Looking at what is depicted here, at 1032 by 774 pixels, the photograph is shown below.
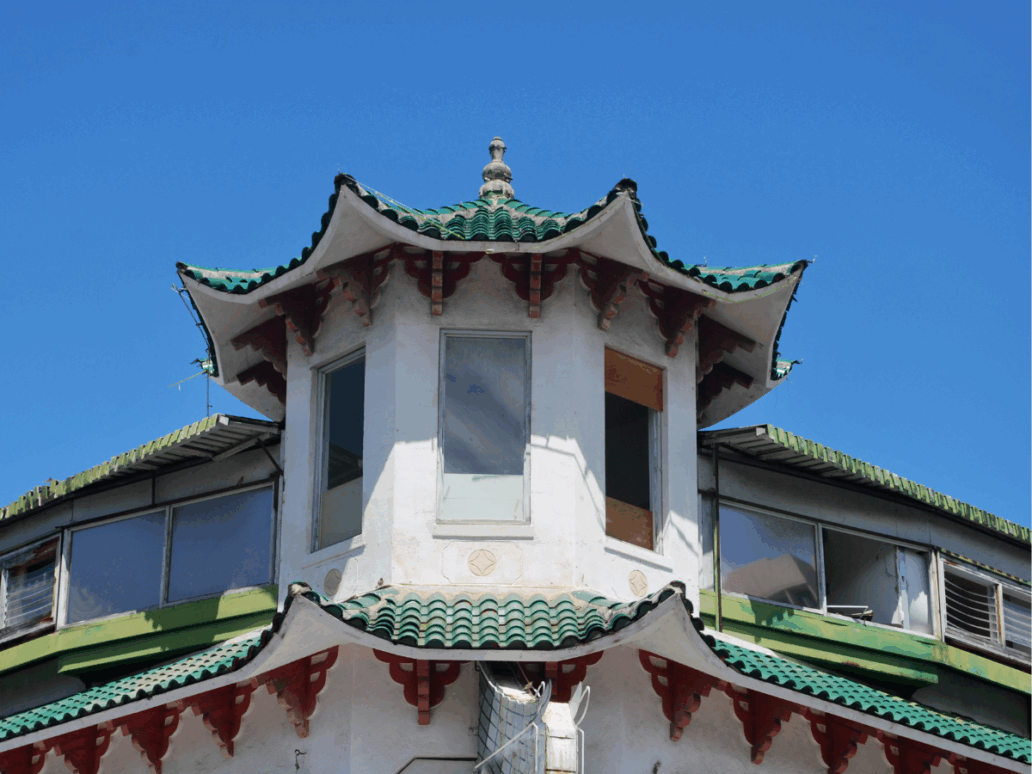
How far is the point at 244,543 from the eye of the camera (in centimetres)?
1927

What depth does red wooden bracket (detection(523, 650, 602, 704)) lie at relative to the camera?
1436 centimetres

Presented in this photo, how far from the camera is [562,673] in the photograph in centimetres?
1445

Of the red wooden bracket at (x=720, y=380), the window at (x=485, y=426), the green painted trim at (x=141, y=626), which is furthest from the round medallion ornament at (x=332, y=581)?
the red wooden bracket at (x=720, y=380)

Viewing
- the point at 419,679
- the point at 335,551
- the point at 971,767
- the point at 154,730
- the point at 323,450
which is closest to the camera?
the point at 419,679

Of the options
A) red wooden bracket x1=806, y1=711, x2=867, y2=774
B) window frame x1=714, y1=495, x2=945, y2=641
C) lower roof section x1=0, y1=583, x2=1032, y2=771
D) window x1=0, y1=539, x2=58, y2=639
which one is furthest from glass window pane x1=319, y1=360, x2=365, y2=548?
window x1=0, y1=539, x2=58, y2=639

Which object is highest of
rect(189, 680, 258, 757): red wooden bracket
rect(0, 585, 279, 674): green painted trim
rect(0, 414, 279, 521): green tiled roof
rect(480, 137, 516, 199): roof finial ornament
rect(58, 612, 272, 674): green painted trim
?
rect(480, 137, 516, 199): roof finial ornament

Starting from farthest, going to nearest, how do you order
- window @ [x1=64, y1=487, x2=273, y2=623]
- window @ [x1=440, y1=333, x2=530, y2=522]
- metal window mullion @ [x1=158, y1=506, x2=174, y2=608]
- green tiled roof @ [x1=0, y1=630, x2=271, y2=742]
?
1. metal window mullion @ [x1=158, y1=506, x2=174, y2=608]
2. window @ [x1=64, y1=487, x2=273, y2=623]
3. window @ [x1=440, y1=333, x2=530, y2=522]
4. green tiled roof @ [x1=0, y1=630, x2=271, y2=742]

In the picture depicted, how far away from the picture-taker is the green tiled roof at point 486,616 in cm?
1358

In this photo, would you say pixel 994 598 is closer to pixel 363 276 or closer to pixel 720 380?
pixel 720 380

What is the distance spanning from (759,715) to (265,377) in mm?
7057

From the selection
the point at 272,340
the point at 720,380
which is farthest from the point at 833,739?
the point at 272,340

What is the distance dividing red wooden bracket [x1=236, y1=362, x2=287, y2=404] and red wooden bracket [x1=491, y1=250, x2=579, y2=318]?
131 inches

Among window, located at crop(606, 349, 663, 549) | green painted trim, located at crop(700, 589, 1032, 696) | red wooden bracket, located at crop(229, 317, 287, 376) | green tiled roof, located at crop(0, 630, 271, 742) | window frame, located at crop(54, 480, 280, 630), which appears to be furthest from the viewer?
window frame, located at crop(54, 480, 280, 630)

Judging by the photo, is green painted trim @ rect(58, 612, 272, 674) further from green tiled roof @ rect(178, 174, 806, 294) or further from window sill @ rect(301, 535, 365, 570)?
green tiled roof @ rect(178, 174, 806, 294)
